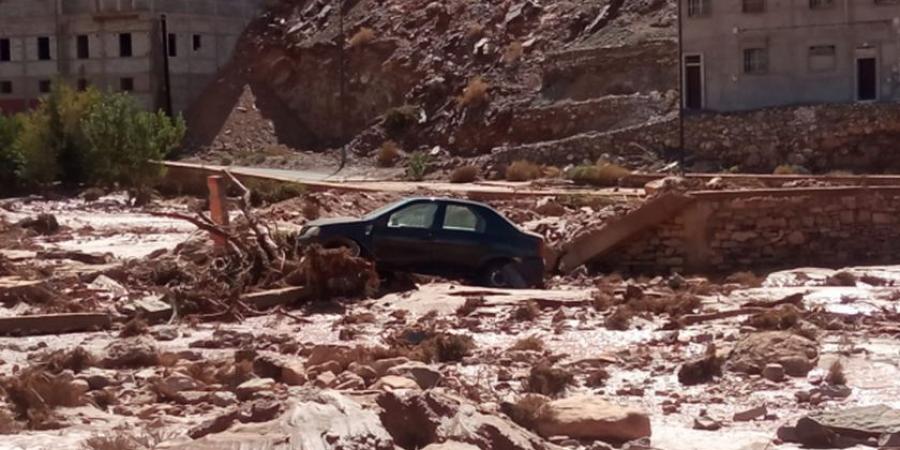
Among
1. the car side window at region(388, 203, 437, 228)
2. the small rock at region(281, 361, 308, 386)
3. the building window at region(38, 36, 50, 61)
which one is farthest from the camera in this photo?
the building window at region(38, 36, 50, 61)

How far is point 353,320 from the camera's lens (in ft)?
67.6

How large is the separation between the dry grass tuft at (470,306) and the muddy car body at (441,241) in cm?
194

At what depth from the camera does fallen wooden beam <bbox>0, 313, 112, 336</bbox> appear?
64.0 ft

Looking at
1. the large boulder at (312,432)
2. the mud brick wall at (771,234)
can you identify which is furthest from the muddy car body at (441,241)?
the large boulder at (312,432)

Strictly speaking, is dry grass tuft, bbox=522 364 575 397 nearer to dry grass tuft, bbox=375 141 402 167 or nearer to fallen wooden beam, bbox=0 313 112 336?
fallen wooden beam, bbox=0 313 112 336

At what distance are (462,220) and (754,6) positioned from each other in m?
32.5

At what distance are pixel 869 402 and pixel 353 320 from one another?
816 cm

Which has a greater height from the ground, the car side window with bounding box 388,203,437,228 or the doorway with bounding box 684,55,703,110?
the doorway with bounding box 684,55,703,110

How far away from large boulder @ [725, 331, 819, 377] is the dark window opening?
55.3 metres

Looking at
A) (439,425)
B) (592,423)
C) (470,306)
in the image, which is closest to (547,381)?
(592,423)

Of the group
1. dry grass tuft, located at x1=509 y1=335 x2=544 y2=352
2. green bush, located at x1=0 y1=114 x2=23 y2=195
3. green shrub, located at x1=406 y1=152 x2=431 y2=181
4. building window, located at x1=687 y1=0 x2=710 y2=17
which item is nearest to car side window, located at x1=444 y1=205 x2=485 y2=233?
dry grass tuft, located at x1=509 y1=335 x2=544 y2=352

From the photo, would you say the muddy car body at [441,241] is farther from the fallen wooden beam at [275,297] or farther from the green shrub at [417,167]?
the green shrub at [417,167]

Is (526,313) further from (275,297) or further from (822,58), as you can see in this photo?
(822,58)

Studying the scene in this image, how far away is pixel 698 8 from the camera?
5491cm
